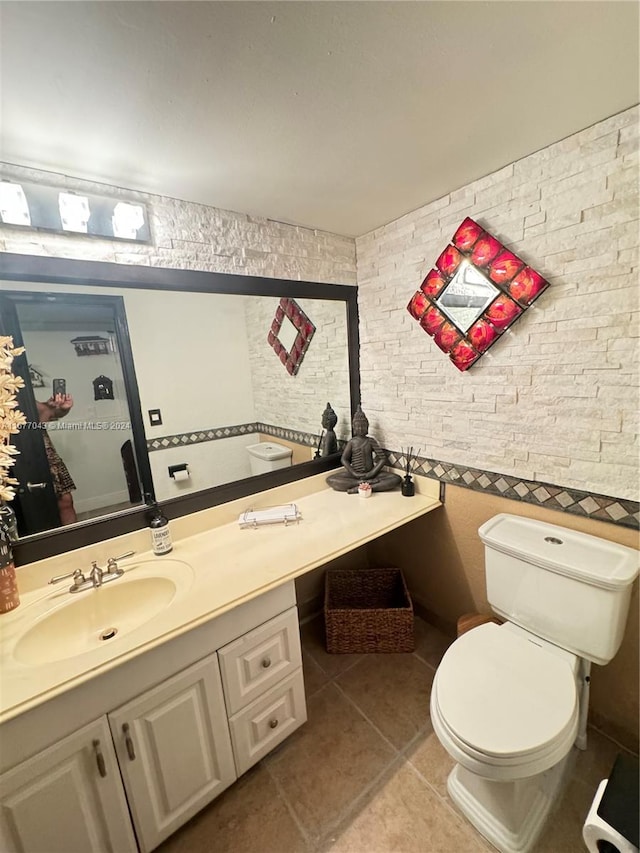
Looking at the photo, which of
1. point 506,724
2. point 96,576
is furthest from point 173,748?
point 506,724

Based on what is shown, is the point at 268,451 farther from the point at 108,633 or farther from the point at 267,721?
the point at 267,721

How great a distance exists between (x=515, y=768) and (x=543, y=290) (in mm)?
1474

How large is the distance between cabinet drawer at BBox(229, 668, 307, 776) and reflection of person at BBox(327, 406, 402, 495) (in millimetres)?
908

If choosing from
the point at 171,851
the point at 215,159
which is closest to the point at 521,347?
the point at 215,159

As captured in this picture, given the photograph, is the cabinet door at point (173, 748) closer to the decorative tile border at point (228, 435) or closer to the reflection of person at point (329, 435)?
the decorative tile border at point (228, 435)

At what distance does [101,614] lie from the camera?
117cm

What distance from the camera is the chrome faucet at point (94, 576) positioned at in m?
1.16

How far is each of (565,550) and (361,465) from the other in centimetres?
100

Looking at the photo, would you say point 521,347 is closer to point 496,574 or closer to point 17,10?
point 496,574

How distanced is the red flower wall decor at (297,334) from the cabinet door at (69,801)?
6.04ft

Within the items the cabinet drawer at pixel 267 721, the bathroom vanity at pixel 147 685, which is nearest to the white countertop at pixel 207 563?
the bathroom vanity at pixel 147 685

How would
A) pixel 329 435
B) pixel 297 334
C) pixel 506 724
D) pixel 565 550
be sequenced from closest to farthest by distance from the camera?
pixel 506 724 < pixel 565 550 < pixel 329 435 < pixel 297 334

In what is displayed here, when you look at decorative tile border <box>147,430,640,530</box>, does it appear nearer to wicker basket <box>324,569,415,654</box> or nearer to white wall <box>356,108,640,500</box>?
white wall <box>356,108,640,500</box>

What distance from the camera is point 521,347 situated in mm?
1334
